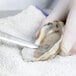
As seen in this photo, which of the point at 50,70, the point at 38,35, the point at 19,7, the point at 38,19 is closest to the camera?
the point at 50,70

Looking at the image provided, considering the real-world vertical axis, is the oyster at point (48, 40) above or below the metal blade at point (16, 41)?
above

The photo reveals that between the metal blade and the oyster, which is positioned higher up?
the oyster

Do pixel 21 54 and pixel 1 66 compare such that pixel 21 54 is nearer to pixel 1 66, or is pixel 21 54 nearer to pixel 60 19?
pixel 1 66

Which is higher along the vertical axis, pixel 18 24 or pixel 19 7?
pixel 18 24

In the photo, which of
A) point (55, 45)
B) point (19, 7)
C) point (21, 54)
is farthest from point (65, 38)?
point (19, 7)

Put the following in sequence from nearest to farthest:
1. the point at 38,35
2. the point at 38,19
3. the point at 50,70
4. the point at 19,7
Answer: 1. the point at 50,70
2. the point at 38,35
3. the point at 38,19
4. the point at 19,7

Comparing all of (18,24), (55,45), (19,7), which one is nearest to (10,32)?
(18,24)

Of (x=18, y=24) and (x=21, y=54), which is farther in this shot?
(x=18, y=24)
